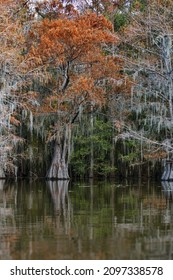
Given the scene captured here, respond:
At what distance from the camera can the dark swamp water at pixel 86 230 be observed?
6672mm

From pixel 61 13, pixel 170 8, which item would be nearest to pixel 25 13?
pixel 61 13

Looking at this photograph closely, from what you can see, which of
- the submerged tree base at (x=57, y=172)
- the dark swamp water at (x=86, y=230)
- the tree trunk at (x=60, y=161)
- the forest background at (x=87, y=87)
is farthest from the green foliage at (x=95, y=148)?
the dark swamp water at (x=86, y=230)

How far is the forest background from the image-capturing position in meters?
23.0

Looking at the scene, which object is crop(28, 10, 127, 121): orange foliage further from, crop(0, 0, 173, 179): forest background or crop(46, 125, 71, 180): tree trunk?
crop(46, 125, 71, 180): tree trunk

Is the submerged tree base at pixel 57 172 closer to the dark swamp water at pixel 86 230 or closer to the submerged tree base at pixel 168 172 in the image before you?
the submerged tree base at pixel 168 172

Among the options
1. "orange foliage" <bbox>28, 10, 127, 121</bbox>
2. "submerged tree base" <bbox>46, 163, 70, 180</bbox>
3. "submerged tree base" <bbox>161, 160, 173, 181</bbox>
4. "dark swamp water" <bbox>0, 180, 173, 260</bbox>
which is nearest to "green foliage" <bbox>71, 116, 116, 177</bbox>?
"submerged tree base" <bbox>46, 163, 70, 180</bbox>

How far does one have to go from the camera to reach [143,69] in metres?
23.7

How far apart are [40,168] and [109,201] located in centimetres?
1437

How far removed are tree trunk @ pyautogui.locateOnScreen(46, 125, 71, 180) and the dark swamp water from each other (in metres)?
12.1

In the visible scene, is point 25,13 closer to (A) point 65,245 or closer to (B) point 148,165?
(B) point 148,165

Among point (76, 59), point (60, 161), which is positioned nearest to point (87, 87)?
point (76, 59)

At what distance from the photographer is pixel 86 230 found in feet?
27.7

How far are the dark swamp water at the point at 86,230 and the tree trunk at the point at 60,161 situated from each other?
1207 cm
